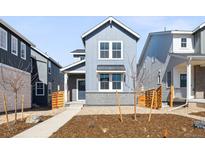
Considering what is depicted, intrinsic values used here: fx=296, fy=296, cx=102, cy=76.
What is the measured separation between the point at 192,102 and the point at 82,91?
36.6ft

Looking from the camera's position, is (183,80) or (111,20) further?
(183,80)

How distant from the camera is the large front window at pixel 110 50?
84.7 feet

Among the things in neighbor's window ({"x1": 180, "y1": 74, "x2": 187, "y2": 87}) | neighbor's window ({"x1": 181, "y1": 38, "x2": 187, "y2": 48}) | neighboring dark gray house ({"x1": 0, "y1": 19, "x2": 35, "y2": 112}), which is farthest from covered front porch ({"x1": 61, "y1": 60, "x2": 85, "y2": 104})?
neighbor's window ({"x1": 181, "y1": 38, "x2": 187, "y2": 48})

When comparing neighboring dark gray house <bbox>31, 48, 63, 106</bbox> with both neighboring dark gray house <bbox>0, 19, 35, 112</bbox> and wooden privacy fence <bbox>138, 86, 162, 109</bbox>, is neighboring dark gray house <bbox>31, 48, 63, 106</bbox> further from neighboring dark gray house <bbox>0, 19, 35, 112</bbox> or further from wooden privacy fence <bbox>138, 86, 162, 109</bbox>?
wooden privacy fence <bbox>138, 86, 162, 109</bbox>

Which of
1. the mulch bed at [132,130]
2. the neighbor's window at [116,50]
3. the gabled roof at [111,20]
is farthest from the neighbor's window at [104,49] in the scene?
the mulch bed at [132,130]

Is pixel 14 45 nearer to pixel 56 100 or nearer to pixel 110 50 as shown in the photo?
pixel 56 100

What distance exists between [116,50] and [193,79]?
23.5ft

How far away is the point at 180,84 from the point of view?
2722 cm

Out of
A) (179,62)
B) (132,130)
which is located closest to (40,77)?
(179,62)

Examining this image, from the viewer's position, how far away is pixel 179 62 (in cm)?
2572

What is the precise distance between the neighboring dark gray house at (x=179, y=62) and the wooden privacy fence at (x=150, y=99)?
1.73 meters

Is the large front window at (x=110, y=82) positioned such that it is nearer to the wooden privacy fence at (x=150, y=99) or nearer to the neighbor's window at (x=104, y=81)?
the neighbor's window at (x=104, y=81)

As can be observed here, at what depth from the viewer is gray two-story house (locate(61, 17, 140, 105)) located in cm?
2559

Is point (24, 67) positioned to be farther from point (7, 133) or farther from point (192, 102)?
point (7, 133)
